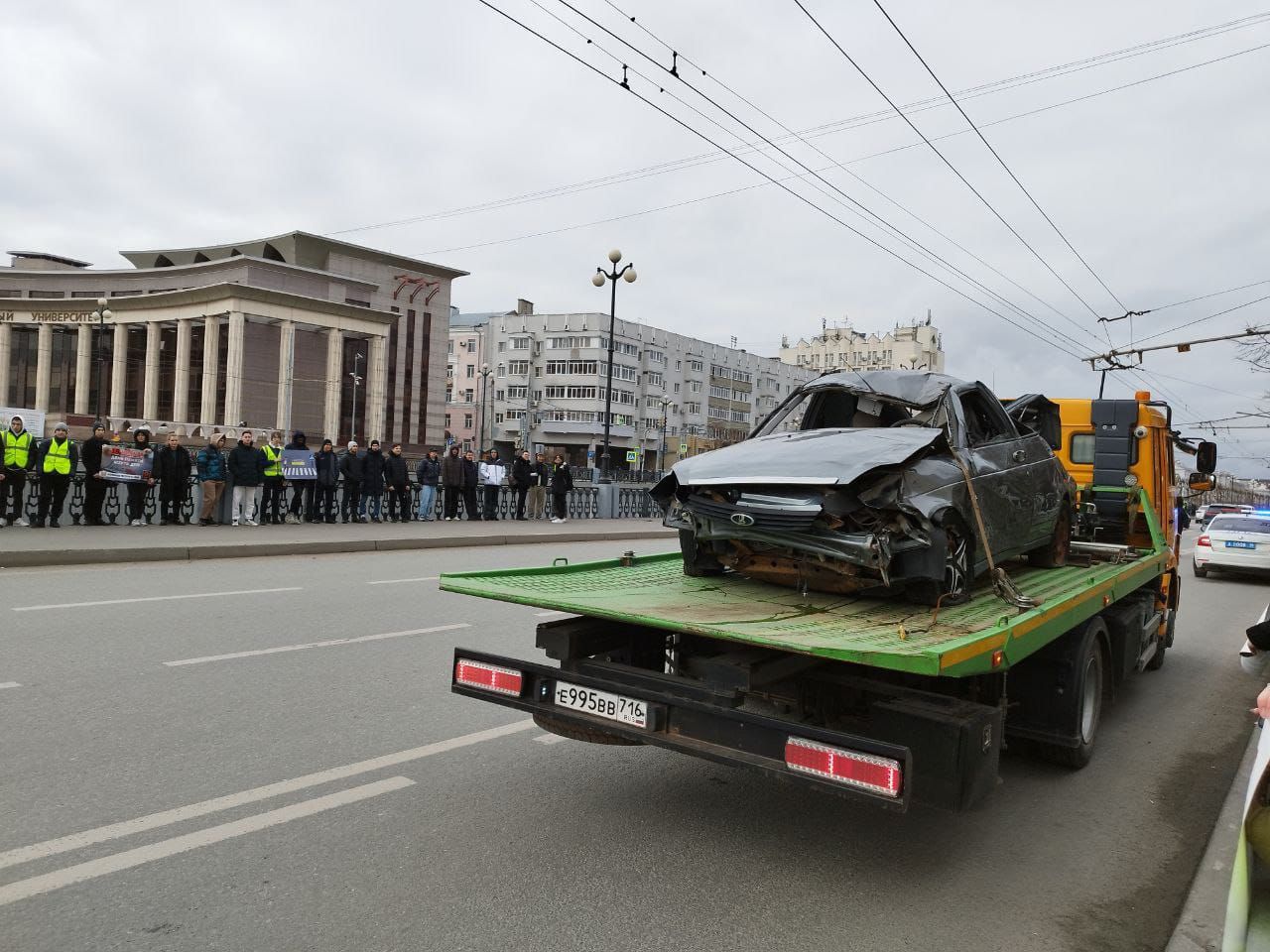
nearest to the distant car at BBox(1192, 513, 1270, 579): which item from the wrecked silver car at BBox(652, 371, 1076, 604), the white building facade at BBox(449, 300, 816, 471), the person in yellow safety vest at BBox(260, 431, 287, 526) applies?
the wrecked silver car at BBox(652, 371, 1076, 604)

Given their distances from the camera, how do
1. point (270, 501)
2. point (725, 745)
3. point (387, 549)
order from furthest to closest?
point (270, 501) < point (387, 549) < point (725, 745)

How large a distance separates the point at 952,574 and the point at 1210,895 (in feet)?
5.43

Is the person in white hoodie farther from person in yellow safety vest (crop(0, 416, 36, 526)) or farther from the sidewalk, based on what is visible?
person in yellow safety vest (crop(0, 416, 36, 526))

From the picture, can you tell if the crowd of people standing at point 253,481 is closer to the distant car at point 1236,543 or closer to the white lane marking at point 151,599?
the white lane marking at point 151,599

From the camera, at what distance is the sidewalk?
12.2 meters

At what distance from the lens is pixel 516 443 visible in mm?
96500

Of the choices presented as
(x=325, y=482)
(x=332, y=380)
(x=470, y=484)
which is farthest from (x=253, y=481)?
(x=332, y=380)

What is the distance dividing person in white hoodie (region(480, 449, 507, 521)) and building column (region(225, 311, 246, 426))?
44915mm

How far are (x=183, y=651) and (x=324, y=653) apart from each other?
3.31ft

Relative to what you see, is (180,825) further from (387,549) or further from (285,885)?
(387,549)

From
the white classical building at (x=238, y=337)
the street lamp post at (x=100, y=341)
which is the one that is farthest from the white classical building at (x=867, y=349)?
the street lamp post at (x=100, y=341)

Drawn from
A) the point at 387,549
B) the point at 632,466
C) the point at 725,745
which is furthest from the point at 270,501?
the point at 632,466

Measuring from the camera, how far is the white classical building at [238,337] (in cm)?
6438

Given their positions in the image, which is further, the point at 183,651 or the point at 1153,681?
the point at 1153,681
